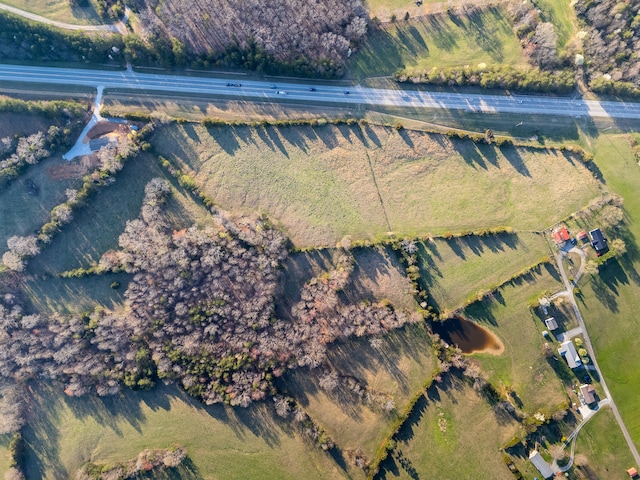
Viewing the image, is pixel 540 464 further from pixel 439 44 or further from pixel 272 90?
pixel 272 90

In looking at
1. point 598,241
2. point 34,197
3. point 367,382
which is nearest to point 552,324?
point 598,241

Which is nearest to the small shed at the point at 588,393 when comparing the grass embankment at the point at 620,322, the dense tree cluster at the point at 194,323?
the grass embankment at the point at 620,322

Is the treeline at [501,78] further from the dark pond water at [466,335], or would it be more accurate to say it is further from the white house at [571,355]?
the white house at [571,355]

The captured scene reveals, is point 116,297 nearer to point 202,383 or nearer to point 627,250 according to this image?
point 202,383

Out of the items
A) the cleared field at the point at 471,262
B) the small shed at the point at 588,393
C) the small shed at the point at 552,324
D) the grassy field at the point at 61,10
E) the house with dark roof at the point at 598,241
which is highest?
the grassy field at the point at 61,10

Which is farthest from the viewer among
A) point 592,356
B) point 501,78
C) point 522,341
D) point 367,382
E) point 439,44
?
point 439,44

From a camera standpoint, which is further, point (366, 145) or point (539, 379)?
point (366, 145)

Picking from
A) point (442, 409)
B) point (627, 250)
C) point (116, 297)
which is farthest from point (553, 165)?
point (116, 297)
